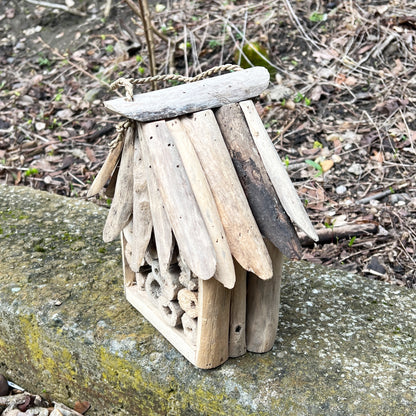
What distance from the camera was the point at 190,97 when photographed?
165 cm

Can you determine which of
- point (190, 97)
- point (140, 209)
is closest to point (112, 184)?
point (140, 209)

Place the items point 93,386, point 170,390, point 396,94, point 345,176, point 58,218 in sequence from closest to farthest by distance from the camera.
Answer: point 170,390 < point 93,386 < point 58,218 < point 345,176 < point 396,94

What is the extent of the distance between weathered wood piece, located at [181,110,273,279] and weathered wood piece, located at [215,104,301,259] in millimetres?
32

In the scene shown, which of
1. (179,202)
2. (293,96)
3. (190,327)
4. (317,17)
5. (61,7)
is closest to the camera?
(179,202)

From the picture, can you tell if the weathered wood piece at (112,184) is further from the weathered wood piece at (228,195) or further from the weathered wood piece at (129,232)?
the weathered wood piece at (228,195)

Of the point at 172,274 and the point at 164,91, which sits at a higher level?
the point at 164,91

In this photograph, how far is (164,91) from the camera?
1.66 meters

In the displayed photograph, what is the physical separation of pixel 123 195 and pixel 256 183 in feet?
1.51

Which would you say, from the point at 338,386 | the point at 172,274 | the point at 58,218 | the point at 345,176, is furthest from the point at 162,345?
the point at 345,176

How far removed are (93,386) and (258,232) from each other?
3.08 feet

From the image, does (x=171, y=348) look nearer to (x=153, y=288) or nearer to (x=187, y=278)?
(x=153, y=288)

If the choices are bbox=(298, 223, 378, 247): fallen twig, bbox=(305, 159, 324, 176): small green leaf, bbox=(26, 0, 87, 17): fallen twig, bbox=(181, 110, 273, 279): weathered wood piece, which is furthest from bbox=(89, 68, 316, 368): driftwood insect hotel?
bbox=(26, 0, 87, 17): fallen twig

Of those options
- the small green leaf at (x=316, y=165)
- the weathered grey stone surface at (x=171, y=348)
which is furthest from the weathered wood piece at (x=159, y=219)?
the small green leaf at (x=316, y=165)

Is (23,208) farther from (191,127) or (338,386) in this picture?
(338,386)
